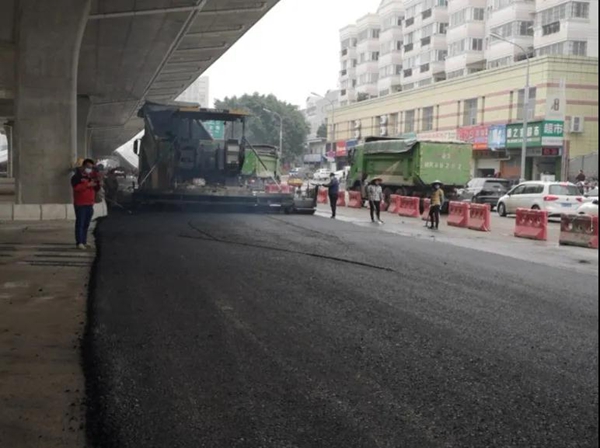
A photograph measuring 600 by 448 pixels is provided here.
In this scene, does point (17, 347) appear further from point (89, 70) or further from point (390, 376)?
point (89, 70)

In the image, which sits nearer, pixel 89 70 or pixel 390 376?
pixel 390 376

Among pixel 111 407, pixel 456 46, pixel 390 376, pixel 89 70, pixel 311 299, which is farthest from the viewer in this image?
pixel 89 70

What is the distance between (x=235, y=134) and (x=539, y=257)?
1159 cm

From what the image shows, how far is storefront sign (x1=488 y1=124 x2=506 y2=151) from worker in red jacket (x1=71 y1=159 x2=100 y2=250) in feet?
29.0

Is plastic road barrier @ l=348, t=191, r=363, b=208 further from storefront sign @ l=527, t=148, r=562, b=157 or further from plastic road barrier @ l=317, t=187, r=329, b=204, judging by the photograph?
storefront sign @ l=527, t=148, r=562, b=157

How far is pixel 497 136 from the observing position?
483cm

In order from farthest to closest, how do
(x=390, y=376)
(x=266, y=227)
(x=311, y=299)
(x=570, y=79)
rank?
(x=266, y=227) → (x=311, y=299) → (x=390, y=376) → (x=570, y=79)

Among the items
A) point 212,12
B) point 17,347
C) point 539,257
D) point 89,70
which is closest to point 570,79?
point 17,347

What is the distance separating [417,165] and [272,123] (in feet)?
37.6

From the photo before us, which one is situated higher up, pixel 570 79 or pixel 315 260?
pixel 570 79

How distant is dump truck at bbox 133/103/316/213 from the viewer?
70.0 feet

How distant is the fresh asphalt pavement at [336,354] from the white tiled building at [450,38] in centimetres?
69

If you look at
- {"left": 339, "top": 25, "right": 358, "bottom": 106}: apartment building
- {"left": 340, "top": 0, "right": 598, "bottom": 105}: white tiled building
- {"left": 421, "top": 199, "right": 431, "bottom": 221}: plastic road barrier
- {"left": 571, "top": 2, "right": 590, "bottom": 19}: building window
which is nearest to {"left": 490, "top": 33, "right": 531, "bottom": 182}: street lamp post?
{"left": 340, "top": 0, "right": 598, "bottom": 105}: white tiled building

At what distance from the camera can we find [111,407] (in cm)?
485
